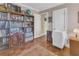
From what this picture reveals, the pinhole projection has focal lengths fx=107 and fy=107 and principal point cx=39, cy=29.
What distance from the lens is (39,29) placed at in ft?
6.72

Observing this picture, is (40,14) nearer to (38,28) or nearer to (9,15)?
(38,28)

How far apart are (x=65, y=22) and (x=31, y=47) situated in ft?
2.57

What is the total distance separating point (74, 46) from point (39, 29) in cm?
73

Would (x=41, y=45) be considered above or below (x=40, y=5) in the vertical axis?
below

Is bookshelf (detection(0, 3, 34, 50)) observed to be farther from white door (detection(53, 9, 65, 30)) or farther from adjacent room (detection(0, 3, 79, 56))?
white door (detection(53, 9, 65, 30))

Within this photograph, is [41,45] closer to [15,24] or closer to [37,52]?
[37,52]

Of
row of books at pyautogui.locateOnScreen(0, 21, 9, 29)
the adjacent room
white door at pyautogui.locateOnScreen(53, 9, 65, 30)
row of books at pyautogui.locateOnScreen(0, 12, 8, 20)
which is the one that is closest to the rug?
the adjacent room

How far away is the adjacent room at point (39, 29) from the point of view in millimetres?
1903

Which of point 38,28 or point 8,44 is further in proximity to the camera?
point 38,28

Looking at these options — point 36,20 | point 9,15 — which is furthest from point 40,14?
point 9,15

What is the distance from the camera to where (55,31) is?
1998 millimetres

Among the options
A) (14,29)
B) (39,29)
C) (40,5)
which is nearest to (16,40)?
(14,29)

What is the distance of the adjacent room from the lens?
6.24 feet

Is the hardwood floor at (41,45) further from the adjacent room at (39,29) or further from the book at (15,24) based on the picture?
the book at (15,24)
